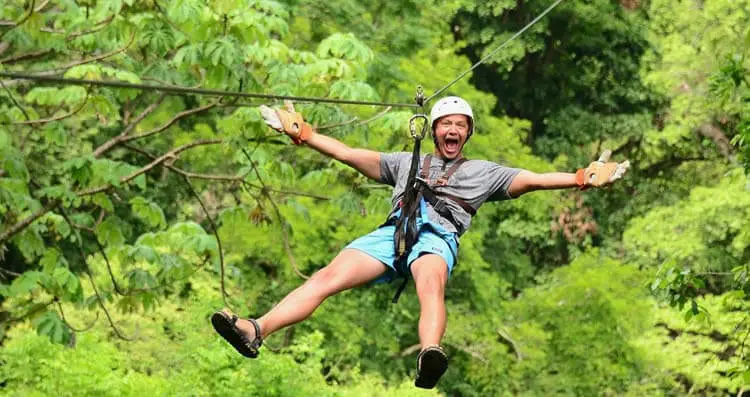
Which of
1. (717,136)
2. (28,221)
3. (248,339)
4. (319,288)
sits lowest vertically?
(28,221)

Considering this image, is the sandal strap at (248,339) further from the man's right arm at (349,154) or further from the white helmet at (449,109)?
the white helmet at (449,109)

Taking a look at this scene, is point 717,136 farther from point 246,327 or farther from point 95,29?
point 246,327

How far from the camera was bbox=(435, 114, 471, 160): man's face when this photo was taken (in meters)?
6.93

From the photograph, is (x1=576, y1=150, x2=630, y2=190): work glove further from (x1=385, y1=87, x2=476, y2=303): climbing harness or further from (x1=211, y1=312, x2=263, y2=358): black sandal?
(x1=211, y1=312, x2=263, y2=358): black sandal

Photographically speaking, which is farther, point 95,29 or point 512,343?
point 512,343

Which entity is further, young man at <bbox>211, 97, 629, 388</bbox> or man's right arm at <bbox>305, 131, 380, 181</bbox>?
man's right arm at <bbox>305, 131, 380, 181</bbox>

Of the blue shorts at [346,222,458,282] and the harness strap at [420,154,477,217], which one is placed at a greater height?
the harness strap at [420,154,477,217]

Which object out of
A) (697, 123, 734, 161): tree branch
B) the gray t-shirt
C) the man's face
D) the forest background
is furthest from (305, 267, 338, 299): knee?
(697, 123, 734, 161): tree branch

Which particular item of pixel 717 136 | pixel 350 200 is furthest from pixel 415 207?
pixel 717 136

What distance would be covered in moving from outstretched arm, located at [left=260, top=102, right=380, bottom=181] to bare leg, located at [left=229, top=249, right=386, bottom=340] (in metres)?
0.60

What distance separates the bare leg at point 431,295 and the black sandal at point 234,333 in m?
0.71

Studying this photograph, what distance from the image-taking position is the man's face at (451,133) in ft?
22.7

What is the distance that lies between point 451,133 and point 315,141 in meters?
0.67

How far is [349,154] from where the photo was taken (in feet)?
23.7
